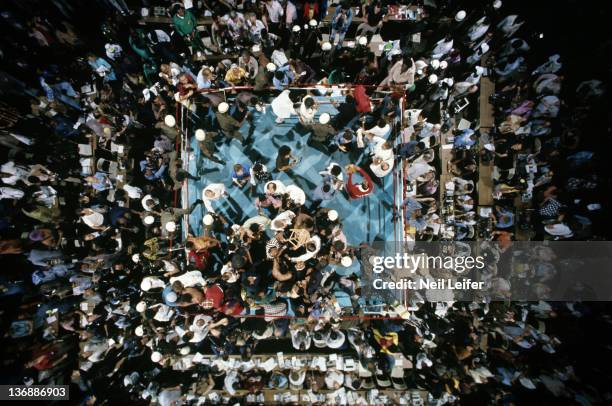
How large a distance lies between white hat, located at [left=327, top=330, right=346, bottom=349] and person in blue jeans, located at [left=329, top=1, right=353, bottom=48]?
21.7 ft

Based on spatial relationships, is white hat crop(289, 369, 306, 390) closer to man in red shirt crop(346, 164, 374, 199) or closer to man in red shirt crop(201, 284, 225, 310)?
man in red shirt crop(201, 284, 225, 310)

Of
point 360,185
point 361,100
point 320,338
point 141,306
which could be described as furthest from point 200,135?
point 320,338

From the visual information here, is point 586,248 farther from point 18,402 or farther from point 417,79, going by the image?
point 18,402

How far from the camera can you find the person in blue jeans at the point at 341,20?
5.94 meters

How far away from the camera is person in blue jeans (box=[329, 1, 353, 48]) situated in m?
5.94

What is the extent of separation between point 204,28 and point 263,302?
676 centimetres

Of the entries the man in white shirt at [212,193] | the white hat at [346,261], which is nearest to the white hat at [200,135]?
the man in white shirt at [212,193]

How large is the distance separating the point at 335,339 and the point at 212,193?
4296mm

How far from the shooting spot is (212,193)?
242 inches

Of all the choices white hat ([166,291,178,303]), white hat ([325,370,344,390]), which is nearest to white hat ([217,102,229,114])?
white hat ([166,291,178,303])

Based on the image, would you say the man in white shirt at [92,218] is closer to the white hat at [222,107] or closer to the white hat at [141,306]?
the white hat at [141,306]

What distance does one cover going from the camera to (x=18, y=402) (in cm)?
605

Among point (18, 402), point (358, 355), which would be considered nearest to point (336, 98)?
point (358, 355)

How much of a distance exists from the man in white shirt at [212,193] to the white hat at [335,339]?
3981mm
